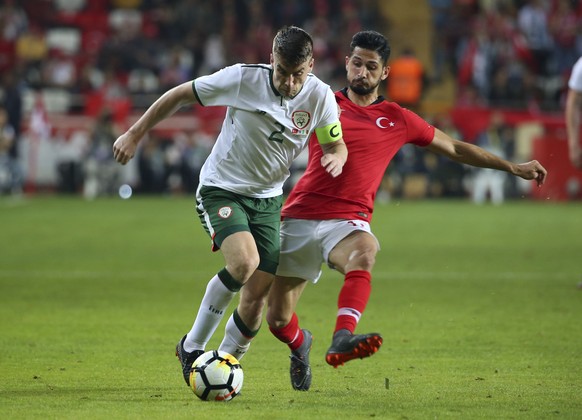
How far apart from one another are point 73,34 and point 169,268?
1749 cm

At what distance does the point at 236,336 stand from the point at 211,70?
2098 cm

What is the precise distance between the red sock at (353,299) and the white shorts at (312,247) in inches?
15.5

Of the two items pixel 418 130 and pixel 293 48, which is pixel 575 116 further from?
pixel 293 48

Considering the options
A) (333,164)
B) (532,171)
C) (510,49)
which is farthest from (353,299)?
(510,49)

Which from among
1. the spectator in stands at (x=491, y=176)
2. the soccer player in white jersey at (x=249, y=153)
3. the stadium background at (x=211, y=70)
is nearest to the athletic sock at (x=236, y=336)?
the soccer player in white jersey at (x=249, y=153)

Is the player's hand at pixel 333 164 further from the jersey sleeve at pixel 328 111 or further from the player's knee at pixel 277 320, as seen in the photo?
the player's knee at pixel 277 320

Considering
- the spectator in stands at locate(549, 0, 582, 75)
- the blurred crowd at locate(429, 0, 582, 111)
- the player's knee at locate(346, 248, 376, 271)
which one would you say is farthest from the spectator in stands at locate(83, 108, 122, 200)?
the player's knee at locate(346, 248, 376, 271)

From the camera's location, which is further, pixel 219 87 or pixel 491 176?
pixel 491 176

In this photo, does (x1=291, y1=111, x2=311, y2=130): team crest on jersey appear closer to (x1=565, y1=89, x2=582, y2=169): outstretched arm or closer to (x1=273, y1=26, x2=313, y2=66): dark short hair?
(x1=273, y1=26, x2=313, y2=66): dark short hair

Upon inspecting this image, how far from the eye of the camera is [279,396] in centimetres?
625

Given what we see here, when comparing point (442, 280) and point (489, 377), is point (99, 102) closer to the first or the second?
point (442, 280)

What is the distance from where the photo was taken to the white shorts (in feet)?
22.0

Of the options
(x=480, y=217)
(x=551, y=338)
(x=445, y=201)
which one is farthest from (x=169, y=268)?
(x=445, y=201)

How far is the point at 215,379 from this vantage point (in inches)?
238
